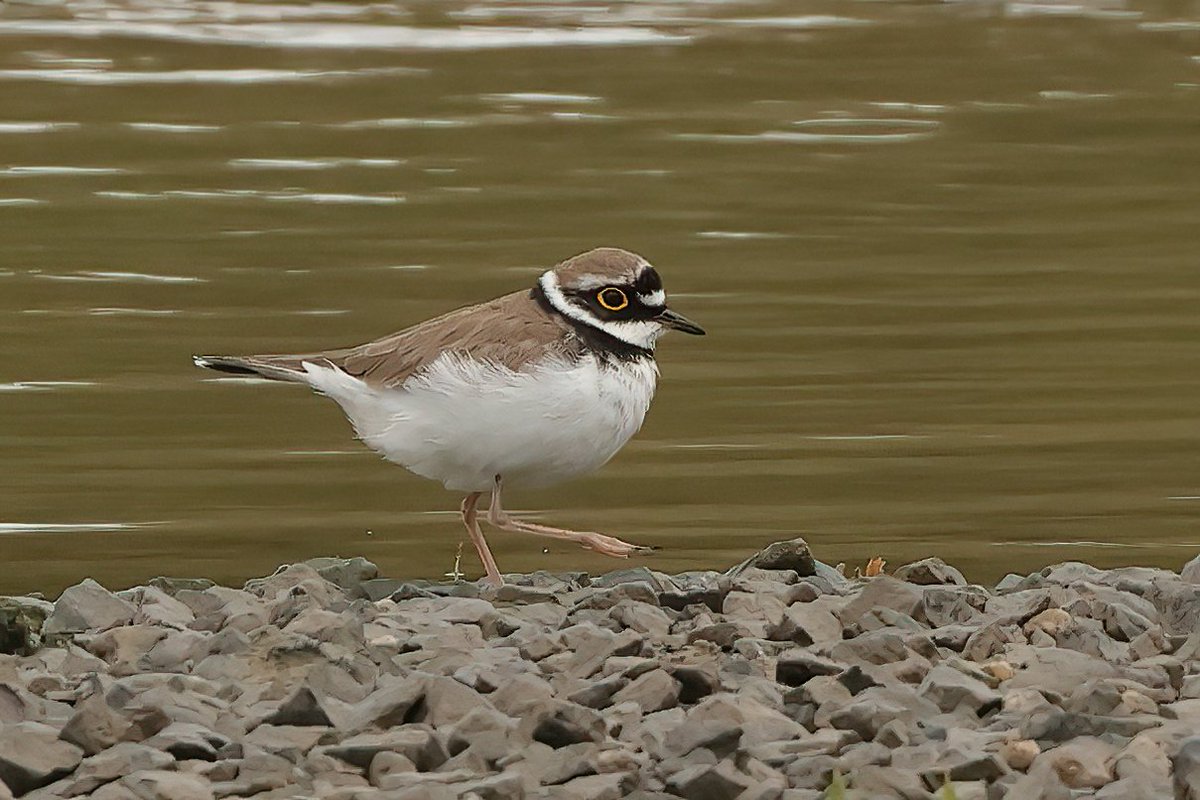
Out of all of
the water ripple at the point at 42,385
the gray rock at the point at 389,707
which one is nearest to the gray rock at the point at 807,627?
the gray rock at the point at 389,707

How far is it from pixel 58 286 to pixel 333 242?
231 centimetres

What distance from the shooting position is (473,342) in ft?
28.0

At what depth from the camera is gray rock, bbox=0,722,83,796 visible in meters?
5.94

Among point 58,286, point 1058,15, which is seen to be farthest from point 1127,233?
point 1058,15

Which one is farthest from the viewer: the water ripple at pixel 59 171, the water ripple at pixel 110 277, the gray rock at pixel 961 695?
the water ripple at pixel 59 171

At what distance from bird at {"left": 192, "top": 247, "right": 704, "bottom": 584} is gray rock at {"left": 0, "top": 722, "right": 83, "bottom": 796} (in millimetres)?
2585

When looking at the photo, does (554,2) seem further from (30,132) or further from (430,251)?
(430,251)

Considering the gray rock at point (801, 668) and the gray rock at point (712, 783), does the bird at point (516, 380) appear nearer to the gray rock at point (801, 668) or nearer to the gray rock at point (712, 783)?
the gray rock at point (801, 668)

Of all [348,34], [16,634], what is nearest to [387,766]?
[16,634]

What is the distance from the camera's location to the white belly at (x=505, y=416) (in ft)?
27.3

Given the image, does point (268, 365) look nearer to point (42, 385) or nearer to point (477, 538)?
point (477, 538)

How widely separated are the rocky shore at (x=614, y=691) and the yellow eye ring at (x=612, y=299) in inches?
40.7

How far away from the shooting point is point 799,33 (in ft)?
94.1

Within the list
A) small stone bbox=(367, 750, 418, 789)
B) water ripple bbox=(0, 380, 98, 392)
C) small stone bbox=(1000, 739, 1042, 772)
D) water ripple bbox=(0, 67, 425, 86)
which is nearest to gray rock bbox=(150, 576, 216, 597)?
small stone bbox=(367, 750, 418, 789)
